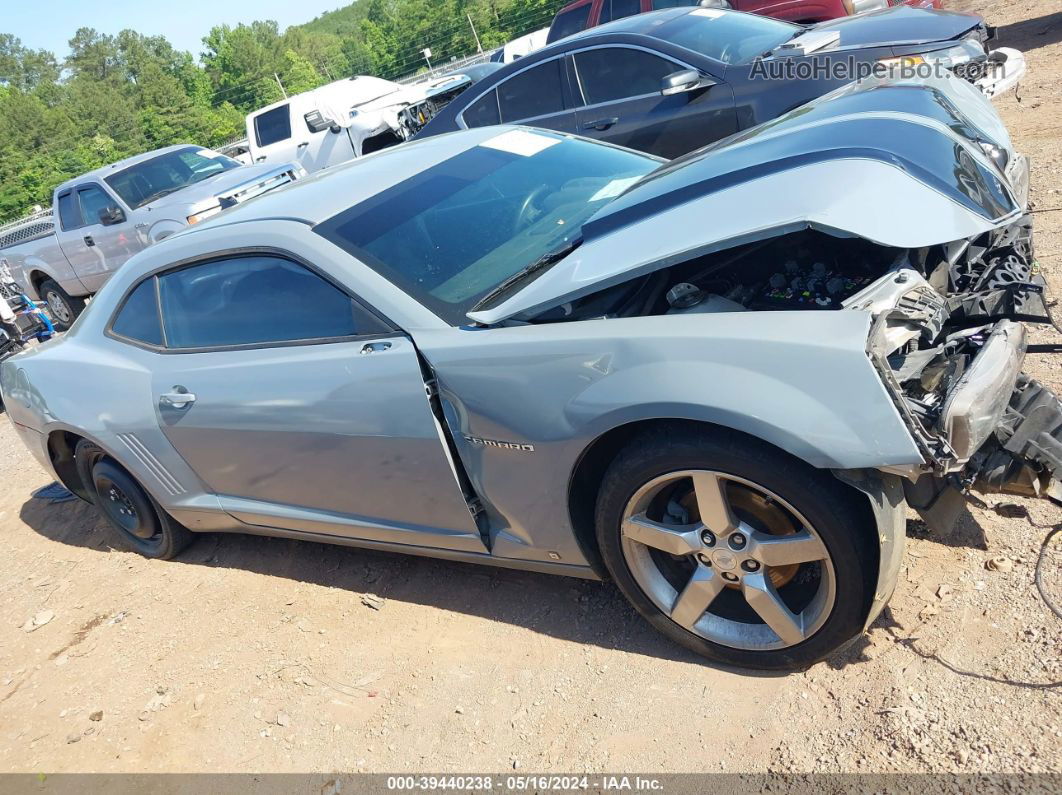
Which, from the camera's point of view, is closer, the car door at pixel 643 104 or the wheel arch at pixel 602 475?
the wheel arch at pixel 602 475

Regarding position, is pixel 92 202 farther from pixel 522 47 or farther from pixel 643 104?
pixel 522 47

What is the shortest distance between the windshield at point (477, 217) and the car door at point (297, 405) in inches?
8.5

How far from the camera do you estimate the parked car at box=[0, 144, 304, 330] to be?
9625mm

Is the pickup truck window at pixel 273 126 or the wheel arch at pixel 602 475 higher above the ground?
the pickup truck window at pixel 273 126

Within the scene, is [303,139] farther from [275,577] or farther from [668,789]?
[668,789]

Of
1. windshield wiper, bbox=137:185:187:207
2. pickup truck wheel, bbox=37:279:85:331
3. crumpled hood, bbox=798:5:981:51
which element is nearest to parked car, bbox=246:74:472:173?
windshield wiper, bbox=137:185:187:207

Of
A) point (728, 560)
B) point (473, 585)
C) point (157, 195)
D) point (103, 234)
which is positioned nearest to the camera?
point (728, 560)

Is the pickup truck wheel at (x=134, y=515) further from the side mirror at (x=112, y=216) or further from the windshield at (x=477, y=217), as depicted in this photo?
the side mirror at (x=112, y=216)

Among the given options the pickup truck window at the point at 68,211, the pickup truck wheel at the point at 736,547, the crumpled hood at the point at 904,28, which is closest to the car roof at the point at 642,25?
the crumpled hood at the point at 904,28

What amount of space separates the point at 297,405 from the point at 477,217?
0.98m

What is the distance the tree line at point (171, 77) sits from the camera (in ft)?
128

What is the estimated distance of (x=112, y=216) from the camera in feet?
32.8

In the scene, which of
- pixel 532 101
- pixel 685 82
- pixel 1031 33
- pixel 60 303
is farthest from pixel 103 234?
pixel 1031 33

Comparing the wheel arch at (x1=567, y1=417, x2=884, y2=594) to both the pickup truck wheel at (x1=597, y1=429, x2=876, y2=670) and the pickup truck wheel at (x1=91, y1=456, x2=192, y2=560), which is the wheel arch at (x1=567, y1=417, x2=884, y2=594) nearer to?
the pickup truck wheel at (x1=597, y1=429, x2=876, y2=670)
